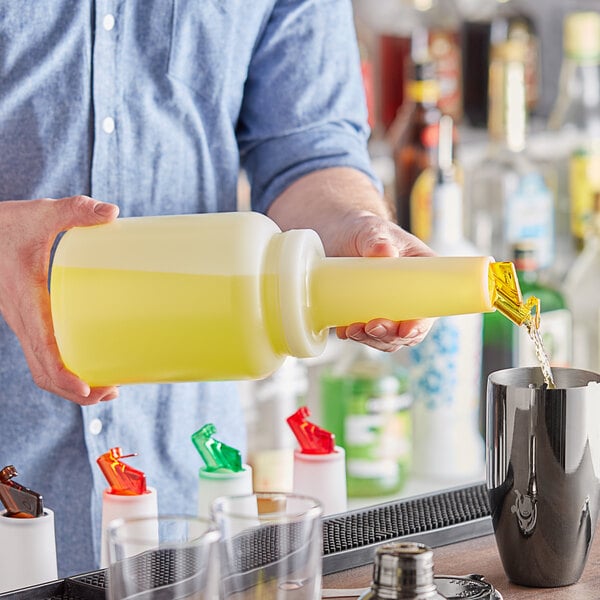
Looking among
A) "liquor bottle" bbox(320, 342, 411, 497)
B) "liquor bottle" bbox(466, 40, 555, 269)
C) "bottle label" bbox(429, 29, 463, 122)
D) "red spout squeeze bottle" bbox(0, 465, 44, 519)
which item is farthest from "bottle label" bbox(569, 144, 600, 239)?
"red spout squeeze bottle" bbox(0, 465, 44, 519)

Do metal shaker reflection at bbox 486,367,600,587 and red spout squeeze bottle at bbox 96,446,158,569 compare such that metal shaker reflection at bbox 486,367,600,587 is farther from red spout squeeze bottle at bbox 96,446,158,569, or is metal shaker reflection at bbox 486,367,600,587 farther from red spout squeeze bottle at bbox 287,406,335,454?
red spout squeeze bottle at bbox 96,446,158,569

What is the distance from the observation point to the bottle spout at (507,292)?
886mm

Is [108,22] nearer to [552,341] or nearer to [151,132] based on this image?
[151,132]

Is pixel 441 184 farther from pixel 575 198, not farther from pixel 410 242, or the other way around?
pixel 410 242

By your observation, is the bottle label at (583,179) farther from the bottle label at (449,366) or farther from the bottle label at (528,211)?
the bottle label at (449,366)

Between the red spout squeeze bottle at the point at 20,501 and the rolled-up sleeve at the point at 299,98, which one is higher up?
the rolled-up sleeve at the point at 299,98

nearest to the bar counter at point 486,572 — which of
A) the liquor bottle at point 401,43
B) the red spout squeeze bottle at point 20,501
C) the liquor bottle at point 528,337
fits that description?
the red spout squeeze bottle at point 20,501

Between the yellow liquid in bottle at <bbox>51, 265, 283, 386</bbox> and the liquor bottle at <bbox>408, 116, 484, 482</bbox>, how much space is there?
106cm

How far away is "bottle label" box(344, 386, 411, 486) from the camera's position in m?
1.90

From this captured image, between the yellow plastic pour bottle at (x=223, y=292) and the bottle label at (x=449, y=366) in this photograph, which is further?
the bottle label at (x=449, y=366)

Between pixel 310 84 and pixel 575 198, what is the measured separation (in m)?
1.21

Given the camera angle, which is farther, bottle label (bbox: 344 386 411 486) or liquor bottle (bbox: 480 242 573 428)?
liquor bottle (bbox: 480 242 573 428)

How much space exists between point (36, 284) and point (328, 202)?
0.41 metres

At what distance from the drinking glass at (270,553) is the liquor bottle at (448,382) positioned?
1197mm
